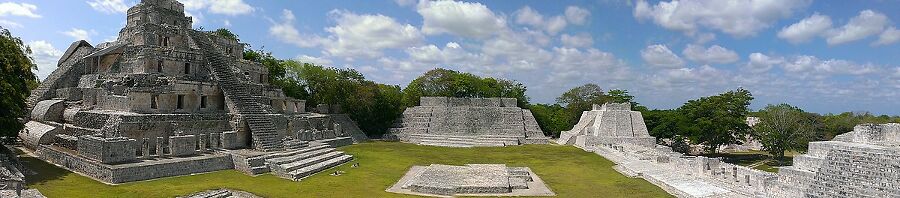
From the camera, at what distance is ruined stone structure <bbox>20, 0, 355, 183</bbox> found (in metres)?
17.2

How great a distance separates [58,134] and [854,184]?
2397 cm

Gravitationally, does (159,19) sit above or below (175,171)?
above

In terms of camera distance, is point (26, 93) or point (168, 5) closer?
point (26, 93)

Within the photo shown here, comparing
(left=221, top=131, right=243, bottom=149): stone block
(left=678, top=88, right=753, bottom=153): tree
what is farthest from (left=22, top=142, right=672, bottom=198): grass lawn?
(left=678, top=88, right=753, bottom=153): tree

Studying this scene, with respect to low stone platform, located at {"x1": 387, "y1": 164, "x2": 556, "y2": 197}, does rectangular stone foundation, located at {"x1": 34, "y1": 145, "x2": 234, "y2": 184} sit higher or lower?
higher

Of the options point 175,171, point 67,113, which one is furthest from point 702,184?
point 67,113

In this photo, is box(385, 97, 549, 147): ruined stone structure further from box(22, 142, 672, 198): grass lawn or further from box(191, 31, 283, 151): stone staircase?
box(191, 31, 283, 151): stone staircase

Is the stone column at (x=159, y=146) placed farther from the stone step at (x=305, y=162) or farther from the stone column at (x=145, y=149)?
the stone step at (x=305, y=162)

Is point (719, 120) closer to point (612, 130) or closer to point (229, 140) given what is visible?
point (612, 130)

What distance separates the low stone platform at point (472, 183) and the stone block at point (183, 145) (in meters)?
7.44

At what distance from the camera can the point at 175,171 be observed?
55.2ft

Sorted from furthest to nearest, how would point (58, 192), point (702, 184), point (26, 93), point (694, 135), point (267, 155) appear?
point (694, 135)
point (267, 155)
point (26, 93)
point (702, 184)
point (58, 192)

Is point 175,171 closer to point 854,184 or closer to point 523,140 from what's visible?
point 854,184

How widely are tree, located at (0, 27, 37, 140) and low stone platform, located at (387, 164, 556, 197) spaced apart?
36.2 ft
